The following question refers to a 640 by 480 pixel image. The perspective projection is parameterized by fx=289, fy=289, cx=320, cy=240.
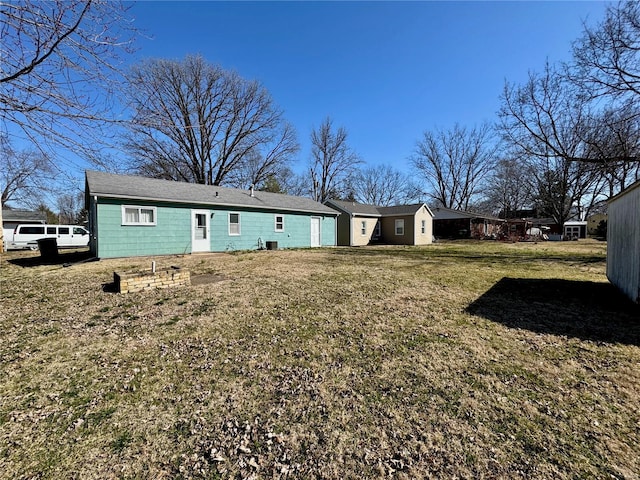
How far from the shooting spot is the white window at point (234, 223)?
49.7 feet

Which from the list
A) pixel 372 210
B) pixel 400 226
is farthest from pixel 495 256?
pixel 372 210

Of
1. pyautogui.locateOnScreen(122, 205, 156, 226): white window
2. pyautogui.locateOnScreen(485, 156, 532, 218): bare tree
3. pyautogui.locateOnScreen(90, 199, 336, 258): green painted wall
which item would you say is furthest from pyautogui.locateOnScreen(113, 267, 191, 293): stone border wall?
pyautogui.locateOnScreen(485, 156, 532, 218): bare tree

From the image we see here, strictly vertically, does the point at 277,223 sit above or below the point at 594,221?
below

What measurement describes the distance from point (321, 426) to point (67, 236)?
22450 mm

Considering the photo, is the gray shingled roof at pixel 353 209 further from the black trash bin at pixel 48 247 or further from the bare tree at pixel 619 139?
the black trash bin at pixel 48 247

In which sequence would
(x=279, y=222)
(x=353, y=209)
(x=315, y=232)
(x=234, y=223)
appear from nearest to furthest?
(x=234, y=223) → (x=279, y=222) → (x=315, y=232) → (x=353, y=209)

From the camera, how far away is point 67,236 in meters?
18.2

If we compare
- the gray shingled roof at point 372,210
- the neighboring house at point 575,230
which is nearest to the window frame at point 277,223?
the gray shingled roof at point 372,210

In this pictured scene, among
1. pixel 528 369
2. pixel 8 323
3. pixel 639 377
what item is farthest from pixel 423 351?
pixel 8 323

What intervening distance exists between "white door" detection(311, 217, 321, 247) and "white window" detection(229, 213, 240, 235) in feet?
18.7

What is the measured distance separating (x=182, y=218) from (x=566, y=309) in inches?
542

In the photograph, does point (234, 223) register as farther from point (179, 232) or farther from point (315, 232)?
point (315, 232)

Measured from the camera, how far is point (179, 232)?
13242 mm

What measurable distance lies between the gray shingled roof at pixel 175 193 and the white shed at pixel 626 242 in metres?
13.9
